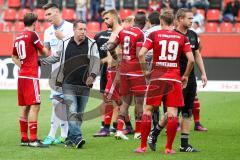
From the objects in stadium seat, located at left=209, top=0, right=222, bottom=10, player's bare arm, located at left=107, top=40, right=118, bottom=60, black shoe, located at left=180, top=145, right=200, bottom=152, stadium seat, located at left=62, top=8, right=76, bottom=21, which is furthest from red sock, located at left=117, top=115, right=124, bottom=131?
stadium seat, located at left=209, top=0, right=222, bottom=10

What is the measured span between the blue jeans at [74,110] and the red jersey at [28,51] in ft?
2.16

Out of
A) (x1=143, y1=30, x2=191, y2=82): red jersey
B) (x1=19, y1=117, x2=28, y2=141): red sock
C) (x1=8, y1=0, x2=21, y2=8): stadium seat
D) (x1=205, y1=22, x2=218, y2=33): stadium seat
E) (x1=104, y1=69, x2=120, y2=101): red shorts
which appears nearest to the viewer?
(x1=143, y1=30, x2=191, y2=82): red jersey

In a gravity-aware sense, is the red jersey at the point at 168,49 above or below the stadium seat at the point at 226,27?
above

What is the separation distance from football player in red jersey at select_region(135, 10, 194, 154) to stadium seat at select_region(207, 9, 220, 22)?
→ 16.7 meters

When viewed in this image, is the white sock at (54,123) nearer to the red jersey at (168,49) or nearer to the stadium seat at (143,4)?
the red jersey at (168,49)

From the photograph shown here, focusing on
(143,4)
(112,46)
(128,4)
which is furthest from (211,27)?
(112,46)

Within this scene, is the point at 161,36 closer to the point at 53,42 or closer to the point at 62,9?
the point at 53,42

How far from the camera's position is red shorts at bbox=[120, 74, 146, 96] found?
42.5 ft

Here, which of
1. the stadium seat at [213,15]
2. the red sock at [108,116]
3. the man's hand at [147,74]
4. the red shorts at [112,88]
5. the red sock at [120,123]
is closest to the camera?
the man's hand at [147,74]

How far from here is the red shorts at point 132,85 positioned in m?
13.0

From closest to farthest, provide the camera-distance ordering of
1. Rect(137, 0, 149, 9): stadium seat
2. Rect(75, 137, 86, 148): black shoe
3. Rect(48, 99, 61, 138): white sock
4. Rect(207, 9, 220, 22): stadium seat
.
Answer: Rect(75, 137, 86, 148): black shoe, Rect(48, 99, 61, 138): white sock, Rect(207, 9, 220, 22): stadium seat, Rect(137, 0, 149, 9): stadium seat

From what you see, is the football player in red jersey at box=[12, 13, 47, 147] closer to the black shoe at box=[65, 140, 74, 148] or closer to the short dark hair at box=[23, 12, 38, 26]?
the short dark hair at box=[23, 12, 38, 26]

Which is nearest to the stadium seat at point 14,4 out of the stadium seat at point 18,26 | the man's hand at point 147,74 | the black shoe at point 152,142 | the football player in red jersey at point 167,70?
the stadium seat at point 18,26

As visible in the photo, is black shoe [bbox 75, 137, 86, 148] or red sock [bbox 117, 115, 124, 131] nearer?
black shoe [bbox 75, 137, 86, 148]
